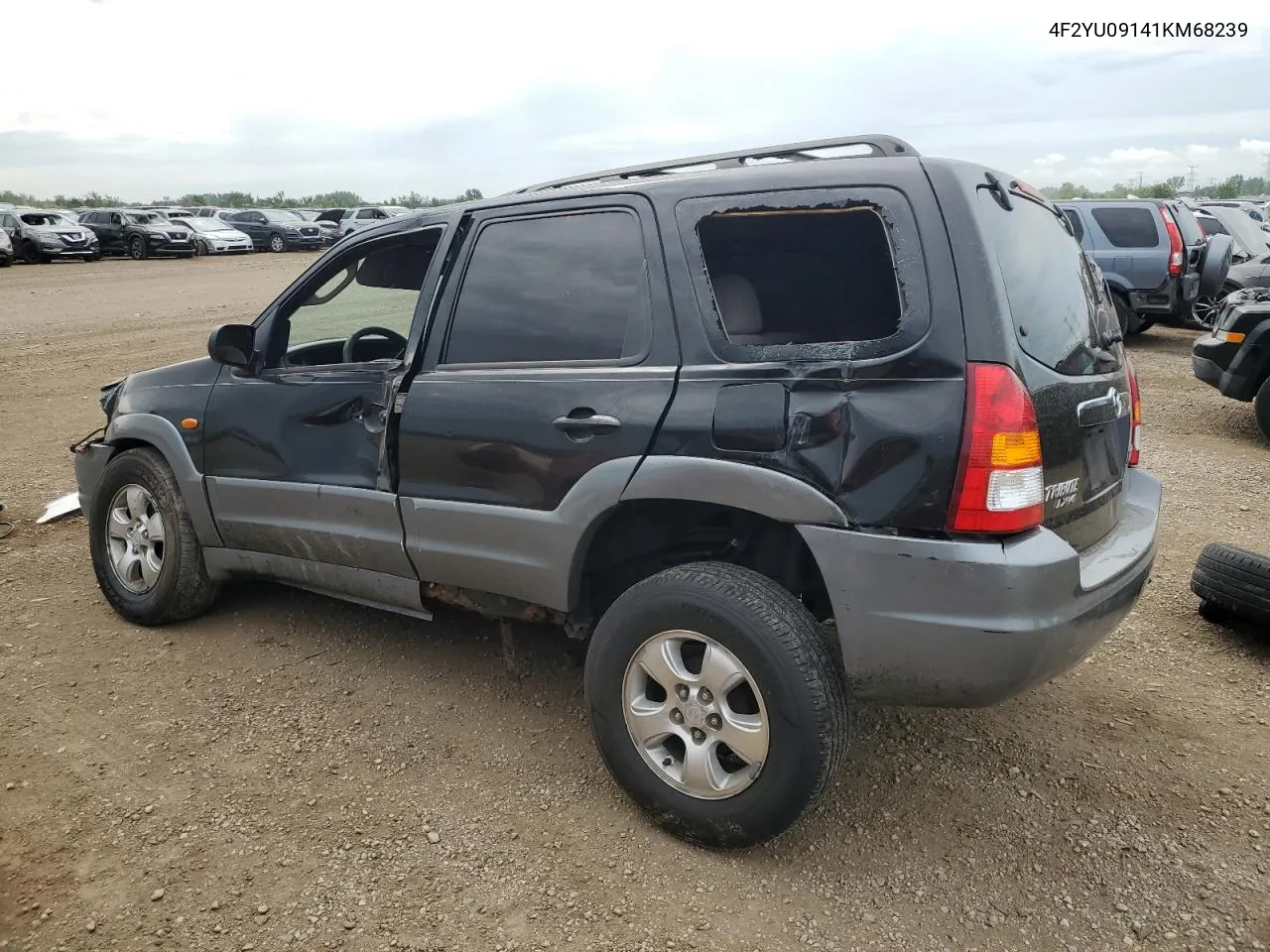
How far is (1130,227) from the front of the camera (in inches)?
463

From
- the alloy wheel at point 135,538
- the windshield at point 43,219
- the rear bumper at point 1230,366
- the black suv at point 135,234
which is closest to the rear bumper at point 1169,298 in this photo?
the rear bumper at point 1230,366

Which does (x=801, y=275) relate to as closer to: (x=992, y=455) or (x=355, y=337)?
(x=992, y=455)

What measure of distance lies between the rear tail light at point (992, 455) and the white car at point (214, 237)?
3223cm

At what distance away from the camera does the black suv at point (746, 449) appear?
7.96ft

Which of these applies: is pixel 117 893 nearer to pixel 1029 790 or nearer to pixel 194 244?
pixel 1029 790

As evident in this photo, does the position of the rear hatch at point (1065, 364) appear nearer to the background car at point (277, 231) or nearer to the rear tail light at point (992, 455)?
the rear tail light at point (992, 455)

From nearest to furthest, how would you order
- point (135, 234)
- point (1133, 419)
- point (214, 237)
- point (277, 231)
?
point (1133, 419) → point (135, 234) → point (214, 237) → point (277, 231)

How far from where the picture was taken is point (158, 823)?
295cm

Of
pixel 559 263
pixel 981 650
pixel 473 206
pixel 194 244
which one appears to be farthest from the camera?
pixel 194 244

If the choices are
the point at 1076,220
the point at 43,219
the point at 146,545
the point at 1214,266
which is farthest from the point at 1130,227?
the point at 43,219

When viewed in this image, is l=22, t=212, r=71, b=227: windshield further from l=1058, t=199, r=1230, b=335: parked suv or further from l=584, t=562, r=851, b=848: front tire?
l=584, t=562, r=851, b=848: front tire

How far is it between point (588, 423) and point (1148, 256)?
1089cm

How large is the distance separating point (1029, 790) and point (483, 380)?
218 centimetres

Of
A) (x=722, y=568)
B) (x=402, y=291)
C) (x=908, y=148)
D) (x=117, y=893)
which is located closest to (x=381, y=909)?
(x=117, y=893)
